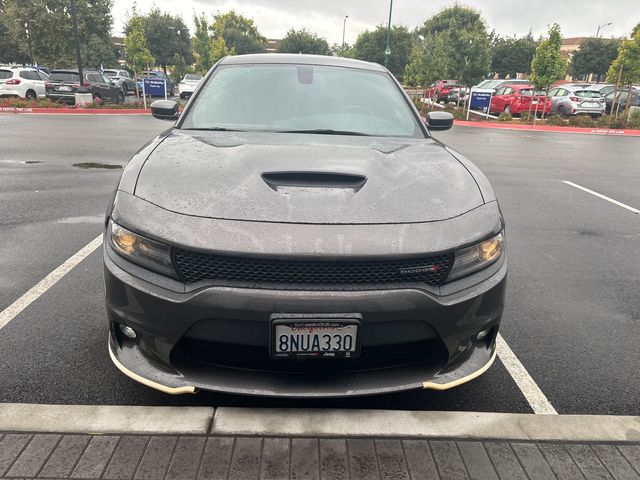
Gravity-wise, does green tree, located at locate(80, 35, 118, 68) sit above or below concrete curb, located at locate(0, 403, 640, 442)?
above

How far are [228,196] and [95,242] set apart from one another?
3.10 m

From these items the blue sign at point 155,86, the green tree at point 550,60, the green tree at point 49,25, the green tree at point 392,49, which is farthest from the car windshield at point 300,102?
the green tree at point 392,49

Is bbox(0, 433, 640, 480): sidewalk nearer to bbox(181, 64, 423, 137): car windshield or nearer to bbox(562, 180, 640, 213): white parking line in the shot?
bbox(181, 64, 423, 137): car windshield

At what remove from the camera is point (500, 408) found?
2473 millimetres

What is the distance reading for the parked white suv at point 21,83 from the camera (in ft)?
67.1

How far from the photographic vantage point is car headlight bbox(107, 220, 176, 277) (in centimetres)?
194

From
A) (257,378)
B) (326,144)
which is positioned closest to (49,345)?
(257,378)

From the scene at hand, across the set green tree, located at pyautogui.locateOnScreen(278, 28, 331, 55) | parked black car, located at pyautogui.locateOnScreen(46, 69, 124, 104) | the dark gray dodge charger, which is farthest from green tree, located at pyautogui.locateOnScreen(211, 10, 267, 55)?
the dark gray dodge charger

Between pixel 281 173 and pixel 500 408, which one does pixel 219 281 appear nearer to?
pixel 281 173

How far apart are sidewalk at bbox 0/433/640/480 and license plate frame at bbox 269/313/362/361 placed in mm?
449

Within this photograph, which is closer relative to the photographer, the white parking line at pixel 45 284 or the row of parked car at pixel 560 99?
the white parking line at pixel 45 284

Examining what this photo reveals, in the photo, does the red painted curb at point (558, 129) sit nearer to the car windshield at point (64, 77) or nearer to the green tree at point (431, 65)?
the green tree at point (431, 65)

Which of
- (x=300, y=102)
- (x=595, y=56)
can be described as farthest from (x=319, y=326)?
(x=595, y=56)

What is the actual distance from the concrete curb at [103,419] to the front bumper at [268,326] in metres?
0.27
